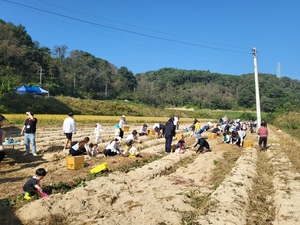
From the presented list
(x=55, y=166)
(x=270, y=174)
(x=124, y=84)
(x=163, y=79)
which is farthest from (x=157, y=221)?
(x=163, y=79)

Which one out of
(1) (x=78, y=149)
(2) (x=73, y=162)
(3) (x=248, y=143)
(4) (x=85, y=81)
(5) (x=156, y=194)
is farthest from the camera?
(4) (x=85, y=81)

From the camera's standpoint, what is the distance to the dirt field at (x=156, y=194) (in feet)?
18.7

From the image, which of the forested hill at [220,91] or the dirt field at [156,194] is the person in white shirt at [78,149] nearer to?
the dirt field at [156,194]

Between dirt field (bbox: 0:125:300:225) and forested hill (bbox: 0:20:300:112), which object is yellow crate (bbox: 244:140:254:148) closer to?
dirt field (bbox: 0:125:300:225)

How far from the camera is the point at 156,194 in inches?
288

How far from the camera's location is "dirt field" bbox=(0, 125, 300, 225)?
570 cm

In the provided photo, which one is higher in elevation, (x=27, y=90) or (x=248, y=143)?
(x=27, y=90)

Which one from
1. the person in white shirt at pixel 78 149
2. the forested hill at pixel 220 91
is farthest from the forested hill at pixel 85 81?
the person in white shirt at pixel 78 149

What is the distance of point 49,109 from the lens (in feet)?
110

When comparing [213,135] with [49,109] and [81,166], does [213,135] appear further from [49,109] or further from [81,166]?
[49,109]

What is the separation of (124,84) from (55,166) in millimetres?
75271

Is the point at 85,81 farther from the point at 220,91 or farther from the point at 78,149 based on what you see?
the point at 78,149

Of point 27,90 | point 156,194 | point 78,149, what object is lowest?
point 156,194

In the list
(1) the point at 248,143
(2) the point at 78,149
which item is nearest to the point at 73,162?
(2) the point at 78,149
